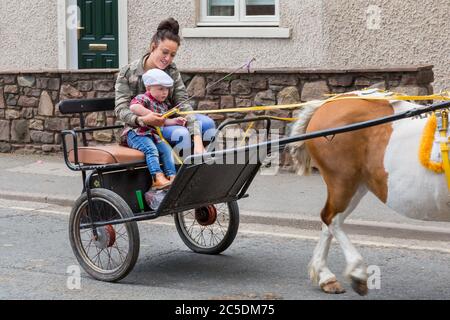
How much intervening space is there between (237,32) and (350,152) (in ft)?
25.2

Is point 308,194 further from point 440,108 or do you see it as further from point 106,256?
point 440,108

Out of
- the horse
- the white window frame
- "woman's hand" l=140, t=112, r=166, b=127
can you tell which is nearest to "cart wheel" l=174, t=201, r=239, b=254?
"woman's hand" l=140, t=112, r=166, b=127

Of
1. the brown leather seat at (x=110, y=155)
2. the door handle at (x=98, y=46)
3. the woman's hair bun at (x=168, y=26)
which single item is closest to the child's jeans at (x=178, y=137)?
the brown leather seat at (x=110, y=155)

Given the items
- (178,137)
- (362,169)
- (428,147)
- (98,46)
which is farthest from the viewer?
(98,46)

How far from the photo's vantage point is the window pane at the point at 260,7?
1430 centimetres

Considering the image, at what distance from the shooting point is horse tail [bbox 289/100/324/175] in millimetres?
7191

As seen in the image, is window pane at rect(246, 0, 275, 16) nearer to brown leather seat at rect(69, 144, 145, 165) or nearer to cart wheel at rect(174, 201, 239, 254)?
cart wheel at rect(174, 201, 239, 254)

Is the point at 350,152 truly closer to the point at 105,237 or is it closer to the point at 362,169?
the point at 362,169

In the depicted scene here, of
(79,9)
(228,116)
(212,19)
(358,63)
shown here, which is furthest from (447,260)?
(79,9)

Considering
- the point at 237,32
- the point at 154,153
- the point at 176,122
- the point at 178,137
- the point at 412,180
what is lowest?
the point at 412,180

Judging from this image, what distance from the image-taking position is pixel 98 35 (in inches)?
614

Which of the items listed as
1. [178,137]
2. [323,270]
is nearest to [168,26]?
[178,137]

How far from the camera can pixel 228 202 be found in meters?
8.01
